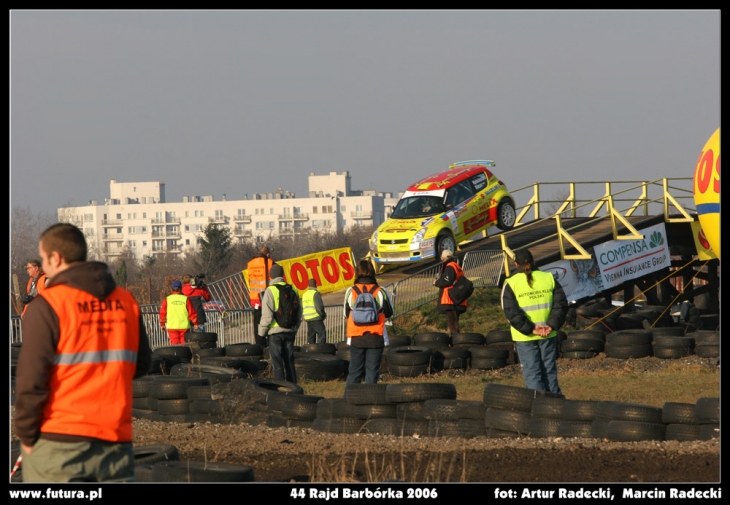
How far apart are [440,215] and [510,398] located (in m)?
15.4

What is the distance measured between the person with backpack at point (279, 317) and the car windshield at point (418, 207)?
12.4 metres

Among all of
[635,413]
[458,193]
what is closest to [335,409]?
[635,413]

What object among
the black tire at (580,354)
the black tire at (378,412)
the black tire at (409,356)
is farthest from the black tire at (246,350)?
the black tire at (378,412)

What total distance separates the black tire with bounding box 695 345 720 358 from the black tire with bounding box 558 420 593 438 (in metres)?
8.22

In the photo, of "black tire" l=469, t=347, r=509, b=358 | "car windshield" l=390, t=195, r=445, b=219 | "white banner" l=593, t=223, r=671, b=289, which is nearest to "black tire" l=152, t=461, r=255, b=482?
"black tire" l=469, t=347, r=509, b=358

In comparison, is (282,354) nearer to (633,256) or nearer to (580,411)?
(580,411)

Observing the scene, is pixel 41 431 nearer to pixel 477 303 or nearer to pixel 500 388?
pixel 500 388

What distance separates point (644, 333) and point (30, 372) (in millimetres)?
14227

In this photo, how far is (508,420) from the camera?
9516mm
